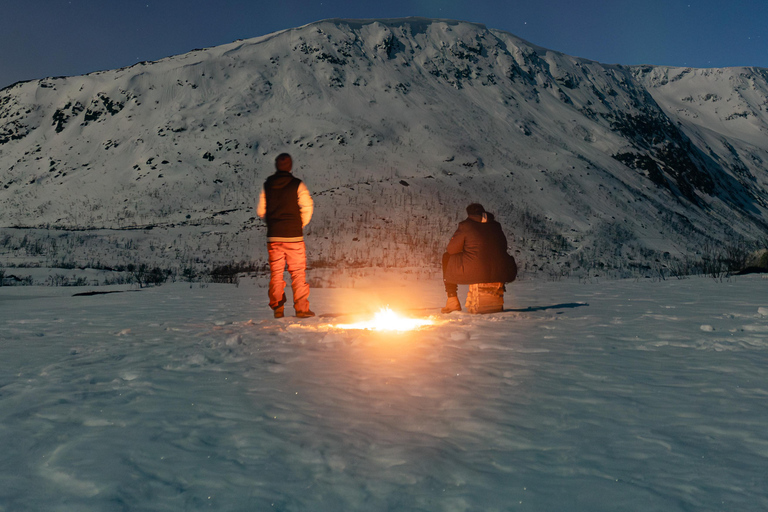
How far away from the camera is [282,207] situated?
7340mm

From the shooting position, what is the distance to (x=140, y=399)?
302cm

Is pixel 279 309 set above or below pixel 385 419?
above

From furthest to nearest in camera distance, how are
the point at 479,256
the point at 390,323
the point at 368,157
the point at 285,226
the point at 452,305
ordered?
the point at 368,157, the point at 452,305, the point at 285,226, the point at 479,256, the point at 390,323

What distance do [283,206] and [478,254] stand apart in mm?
2837

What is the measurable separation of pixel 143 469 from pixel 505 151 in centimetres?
4361

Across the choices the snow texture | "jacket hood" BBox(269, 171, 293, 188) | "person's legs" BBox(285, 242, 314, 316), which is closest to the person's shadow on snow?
the snow texture

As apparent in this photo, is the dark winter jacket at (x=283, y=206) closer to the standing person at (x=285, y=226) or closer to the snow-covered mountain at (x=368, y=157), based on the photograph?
the standing person at (x=285, y=226)

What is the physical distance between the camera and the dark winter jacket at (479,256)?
7242mm

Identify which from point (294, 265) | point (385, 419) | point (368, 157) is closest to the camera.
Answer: point (385, 419)

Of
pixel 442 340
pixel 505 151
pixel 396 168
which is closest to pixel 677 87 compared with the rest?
pixel 505 151

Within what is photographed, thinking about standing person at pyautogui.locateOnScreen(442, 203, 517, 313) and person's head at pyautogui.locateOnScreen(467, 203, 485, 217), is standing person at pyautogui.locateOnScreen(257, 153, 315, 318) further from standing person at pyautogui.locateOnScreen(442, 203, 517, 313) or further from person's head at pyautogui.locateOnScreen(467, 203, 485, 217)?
person's head at pyautogui.locateOnScreen(467, 203, 485, 217)

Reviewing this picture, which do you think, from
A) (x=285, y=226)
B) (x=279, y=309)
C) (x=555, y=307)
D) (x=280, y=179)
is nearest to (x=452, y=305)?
(x=555, y=307)

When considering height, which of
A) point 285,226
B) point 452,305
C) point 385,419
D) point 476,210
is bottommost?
point 385,419

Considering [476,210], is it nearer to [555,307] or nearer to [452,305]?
[452,305]
